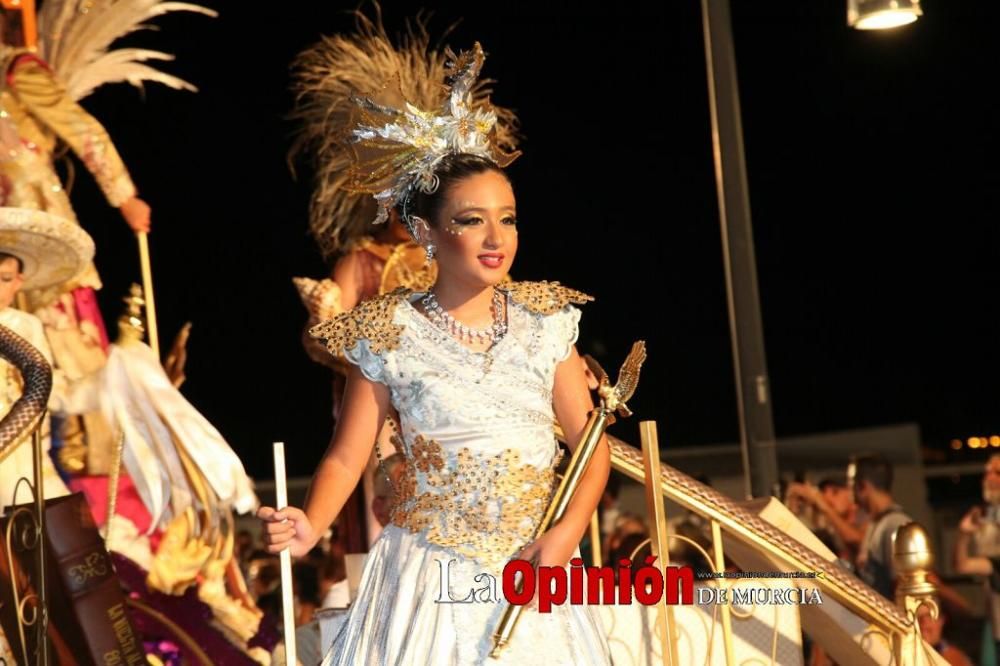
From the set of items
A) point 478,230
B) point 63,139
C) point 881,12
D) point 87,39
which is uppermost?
point 87,39

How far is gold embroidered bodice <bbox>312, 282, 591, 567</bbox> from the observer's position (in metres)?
3.21

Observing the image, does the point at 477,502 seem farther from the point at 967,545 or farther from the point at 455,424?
the point at 967,545

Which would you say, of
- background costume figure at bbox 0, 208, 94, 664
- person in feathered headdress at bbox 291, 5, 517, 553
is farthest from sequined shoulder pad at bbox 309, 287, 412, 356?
background costume figure at bbox 0, 208, 94, 664

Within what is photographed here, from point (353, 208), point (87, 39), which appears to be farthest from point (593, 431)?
point (87, 39)

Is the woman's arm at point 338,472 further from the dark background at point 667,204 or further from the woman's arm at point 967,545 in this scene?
the dark background at point 667,204

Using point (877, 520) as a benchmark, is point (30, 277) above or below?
above

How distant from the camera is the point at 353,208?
540cm

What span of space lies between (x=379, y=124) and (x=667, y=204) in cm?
710

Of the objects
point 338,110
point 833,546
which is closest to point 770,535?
point 338,110

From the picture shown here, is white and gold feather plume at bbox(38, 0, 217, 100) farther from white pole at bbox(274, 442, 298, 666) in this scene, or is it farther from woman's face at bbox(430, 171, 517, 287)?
white pole at bbox(274, 442, 298, 666)

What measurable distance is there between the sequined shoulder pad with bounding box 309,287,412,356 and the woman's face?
0.17 m

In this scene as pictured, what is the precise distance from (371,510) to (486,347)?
6.88 ft

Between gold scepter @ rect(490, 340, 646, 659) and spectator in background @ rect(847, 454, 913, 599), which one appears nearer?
gold scepter @ rect(490, 340, 646, 659)

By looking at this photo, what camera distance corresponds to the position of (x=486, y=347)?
334 centimetres
